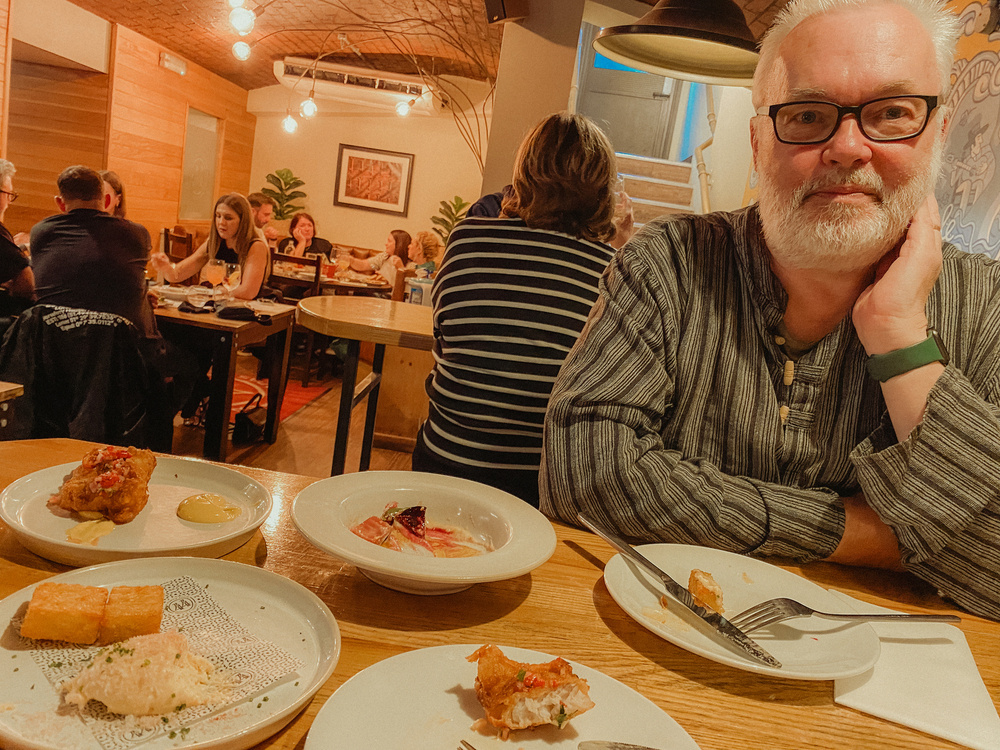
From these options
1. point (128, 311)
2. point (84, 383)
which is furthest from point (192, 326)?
point (84, 383)

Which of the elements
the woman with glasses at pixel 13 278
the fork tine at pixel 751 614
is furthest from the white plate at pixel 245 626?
the woman with glasses at pixel 13 278

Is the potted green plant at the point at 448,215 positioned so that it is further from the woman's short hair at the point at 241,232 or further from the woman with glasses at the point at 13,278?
the woman with glasses at the point at 13,278

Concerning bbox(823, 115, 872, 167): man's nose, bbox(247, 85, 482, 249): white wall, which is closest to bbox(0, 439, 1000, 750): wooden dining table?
bbox(823, 115, 872, 167): man's nose

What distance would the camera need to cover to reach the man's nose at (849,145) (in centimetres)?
106

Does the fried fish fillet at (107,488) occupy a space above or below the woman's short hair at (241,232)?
below

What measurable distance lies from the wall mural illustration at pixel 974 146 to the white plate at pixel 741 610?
1575 millimetres

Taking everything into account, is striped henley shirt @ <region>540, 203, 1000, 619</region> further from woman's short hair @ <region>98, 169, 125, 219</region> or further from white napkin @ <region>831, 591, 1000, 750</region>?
woman's short hair @ <region>98, 169, 125, 219</region>

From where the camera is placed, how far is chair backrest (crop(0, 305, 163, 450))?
9.20 feet

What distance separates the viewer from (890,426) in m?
1.15

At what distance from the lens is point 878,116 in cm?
107

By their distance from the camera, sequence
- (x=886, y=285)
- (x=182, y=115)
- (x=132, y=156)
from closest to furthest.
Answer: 1. (x=886, y=285)
2. (x=132, y=156)
3. (x=182, y=115)

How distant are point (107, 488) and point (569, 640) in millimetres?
532

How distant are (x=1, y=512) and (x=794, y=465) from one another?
1.16 m

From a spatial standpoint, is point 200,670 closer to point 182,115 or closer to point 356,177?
point 182,115
